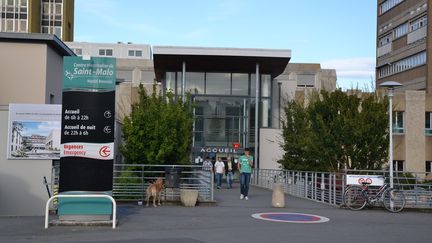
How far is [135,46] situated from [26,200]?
292 ft

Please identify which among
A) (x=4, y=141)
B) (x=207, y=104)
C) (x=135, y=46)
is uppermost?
(x=135, y=46)

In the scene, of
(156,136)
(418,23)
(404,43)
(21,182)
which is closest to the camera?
(21,182)

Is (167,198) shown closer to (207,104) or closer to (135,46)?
(207,104)

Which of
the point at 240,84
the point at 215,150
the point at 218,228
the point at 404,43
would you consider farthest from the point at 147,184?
the point at 404,43

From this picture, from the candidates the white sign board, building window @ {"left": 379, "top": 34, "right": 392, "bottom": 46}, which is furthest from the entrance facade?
building window @ {"left": 379, "top": 34, "right": 392, "bottom": 46}

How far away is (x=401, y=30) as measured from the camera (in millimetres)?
69250

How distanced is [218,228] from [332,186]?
8.32 m

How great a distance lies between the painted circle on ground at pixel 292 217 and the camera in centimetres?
1507

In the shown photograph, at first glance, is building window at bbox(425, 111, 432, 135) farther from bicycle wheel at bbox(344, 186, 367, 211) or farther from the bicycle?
bicycle wheel at bbox(344, 186, 367, 211)

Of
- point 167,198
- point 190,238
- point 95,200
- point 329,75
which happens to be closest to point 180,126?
point 167,198

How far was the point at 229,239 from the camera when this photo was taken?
11.6 m

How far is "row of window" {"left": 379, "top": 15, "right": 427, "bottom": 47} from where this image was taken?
63388 mm

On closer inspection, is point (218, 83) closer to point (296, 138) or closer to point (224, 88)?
point (224, 88)

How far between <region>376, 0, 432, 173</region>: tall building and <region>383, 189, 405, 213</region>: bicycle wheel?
20054 mm
